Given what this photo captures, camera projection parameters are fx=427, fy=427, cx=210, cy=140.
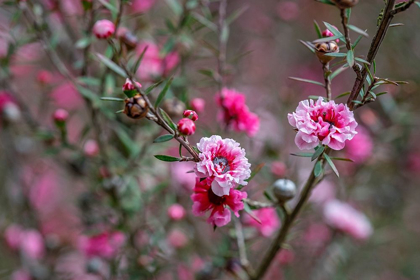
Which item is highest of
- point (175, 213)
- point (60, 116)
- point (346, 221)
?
point (60, 116)

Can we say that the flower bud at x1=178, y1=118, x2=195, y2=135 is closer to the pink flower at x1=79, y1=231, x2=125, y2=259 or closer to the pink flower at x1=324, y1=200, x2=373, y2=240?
the pink flower at x1=79, y1=231, x2=125, y2=259

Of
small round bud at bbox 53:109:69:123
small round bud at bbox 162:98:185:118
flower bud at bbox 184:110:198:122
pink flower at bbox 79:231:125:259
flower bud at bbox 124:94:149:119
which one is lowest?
pink flower at bbox 79:231:125:259

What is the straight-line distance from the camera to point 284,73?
1822mm

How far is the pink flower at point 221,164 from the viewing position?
0.47 meters

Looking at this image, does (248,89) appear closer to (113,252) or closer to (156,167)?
(156,167)

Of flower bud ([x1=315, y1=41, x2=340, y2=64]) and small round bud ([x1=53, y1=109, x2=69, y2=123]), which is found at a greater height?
flower bud ([x1=315, y1=41, x2=340, y2=64])

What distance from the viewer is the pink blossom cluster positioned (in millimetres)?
472

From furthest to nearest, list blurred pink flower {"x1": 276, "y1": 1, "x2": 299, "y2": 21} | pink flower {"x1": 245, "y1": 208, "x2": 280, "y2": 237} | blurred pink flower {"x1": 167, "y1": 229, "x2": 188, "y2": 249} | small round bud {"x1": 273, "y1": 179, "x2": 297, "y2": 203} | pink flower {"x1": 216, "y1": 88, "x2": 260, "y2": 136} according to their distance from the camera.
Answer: blurred pink flower {"x1": 276, "y1": 1, "x2": 299, "y2": 21} → blurred pink flower {"x1": 167, "y1": 229, "x2": 188, "y2": 249} → pink flower {"x1": 245, "y1": 208, "x2": 280, "y2": 237} → pink flower {"x1": 216, "y1": 88, "x2": 260, "y2": 136} → small round bud {"x1": 273, "y1": 179, "x2": 297, "y2": 203}

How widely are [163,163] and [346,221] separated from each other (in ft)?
1.61

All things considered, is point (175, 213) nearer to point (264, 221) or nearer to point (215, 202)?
point (264, 221)

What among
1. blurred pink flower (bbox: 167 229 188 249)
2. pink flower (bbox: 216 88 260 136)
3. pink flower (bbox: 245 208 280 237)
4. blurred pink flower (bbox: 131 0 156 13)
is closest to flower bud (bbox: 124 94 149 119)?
pink flower (bbox: 216 88 260 136)

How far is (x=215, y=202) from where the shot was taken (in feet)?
1.73

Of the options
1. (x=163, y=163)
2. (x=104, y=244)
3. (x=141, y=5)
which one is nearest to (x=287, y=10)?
(x=141, y=5)

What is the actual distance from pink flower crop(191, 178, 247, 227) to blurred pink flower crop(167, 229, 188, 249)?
1.71ft
